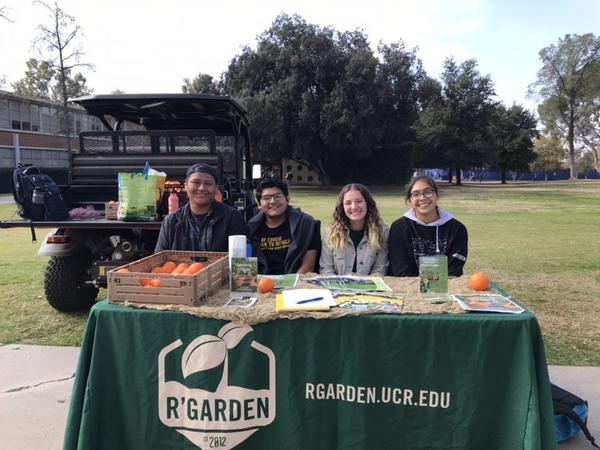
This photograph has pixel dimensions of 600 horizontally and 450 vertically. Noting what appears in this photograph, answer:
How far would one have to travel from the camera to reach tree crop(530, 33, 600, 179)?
5616 cm

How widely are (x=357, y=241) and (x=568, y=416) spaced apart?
162 cm

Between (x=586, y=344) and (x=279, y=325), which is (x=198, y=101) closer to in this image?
(x=279, y=325)

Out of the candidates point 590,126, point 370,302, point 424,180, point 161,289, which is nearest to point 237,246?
point 161,289

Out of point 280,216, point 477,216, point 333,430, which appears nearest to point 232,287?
point 333,430

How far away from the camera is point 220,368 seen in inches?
94.3

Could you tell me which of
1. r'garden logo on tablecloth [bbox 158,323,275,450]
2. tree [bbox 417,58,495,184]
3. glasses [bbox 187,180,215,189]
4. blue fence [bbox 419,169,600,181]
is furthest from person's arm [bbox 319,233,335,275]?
blue fence [bbox 419,169,600,181]

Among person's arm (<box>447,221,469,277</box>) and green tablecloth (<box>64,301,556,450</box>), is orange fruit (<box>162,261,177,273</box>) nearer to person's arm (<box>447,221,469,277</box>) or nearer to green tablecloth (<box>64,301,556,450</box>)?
green tablecloth (<box>64,301,556,450</box>)

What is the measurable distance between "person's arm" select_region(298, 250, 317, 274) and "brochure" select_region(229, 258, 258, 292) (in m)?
0.99

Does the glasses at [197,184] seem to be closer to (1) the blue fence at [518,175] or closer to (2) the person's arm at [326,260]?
(2) the person's arm at [326,260]

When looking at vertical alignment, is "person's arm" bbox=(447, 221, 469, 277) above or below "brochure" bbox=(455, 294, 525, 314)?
above

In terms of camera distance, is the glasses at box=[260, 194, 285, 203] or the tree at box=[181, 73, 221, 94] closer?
the glasses at box=[260, 194, 285, 203]

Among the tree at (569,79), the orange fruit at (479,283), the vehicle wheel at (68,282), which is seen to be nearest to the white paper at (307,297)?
the orange fruit at (479,283)

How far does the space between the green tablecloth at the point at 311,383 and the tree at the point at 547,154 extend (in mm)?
79778

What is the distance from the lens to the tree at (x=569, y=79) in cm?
5616
